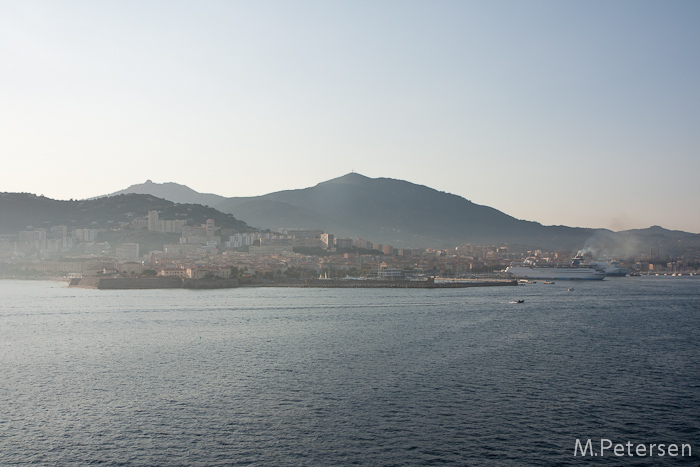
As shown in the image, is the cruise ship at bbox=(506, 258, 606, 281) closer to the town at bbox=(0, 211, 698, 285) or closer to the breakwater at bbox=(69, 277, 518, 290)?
the town at bbox=(0, 211, 698, 285)

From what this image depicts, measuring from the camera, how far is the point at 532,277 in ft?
244

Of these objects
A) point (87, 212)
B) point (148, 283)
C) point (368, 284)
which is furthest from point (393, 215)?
point (148, 283)

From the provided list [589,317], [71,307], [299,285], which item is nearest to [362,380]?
[589,317]

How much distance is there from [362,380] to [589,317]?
1729 cm

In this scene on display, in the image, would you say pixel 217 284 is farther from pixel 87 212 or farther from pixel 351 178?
pixel 351 178

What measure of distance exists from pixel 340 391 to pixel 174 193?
180m

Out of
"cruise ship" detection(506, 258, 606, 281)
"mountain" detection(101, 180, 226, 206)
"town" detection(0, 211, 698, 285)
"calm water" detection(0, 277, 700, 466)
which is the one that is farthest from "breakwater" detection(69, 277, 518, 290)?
"mountain" detection(101, 180, 226, 206)

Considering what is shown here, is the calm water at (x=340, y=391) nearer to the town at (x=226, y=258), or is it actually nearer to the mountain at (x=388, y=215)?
the town at (x=226, y=258)

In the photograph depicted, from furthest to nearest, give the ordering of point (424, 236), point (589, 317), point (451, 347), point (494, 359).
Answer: point (424, 236), point (589, 317), point (451, 347), point (494, 359)

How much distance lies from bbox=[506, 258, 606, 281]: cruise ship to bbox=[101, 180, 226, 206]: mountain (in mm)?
117238

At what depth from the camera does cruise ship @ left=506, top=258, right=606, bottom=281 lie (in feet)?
238

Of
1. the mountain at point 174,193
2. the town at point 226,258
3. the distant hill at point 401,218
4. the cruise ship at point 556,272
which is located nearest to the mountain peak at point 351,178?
the distant hill at point 401,218

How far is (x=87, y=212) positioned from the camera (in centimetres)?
10094

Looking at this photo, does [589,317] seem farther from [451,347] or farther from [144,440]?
[144,440]
